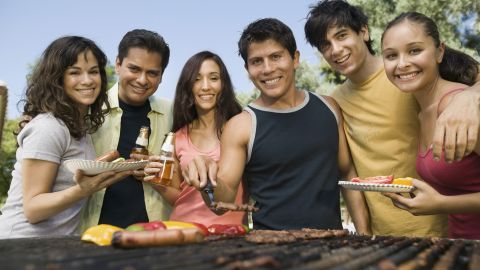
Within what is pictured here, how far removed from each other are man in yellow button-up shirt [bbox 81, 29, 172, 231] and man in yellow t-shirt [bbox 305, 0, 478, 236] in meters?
1.57

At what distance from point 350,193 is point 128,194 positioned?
6.85ft

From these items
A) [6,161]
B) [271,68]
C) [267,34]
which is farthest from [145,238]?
[6,161]

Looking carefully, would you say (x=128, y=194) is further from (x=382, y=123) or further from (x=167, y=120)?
(x=382, y=123)

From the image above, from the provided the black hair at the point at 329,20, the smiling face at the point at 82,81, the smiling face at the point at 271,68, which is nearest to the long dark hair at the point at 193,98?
the smiling face at the point at 271,68

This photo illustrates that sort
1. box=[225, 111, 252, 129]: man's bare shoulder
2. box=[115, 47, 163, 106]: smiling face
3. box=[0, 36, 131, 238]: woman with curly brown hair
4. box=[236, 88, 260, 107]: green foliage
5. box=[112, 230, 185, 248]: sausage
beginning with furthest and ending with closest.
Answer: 1. box=[236, 88, 260, 107]: green foliage
2. box=[115, 47, 163, 106]: smiling face
3. box=[225, 111, 252, 129]: man's bare shoulder
4. box=[0, 36, 131, 238]: woman with curly brown hair
5. box=[112, 230, 185, 248]: sausage

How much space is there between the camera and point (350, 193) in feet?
14.0

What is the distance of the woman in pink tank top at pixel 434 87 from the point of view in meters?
3.24

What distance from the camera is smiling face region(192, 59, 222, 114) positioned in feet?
→ 14.8

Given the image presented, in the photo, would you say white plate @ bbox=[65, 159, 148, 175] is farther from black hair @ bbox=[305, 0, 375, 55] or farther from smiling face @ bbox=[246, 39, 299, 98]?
black hair @ bbox=[305, 0, 375, 55]

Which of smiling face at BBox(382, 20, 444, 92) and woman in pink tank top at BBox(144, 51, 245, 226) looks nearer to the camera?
smiling face at BBox(382, 20, 444, 92)

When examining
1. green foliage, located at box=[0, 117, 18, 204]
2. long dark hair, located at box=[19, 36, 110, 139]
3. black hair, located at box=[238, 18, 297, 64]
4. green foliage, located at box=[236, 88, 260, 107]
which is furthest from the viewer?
green foliage, located at box=[236, 88, 260, 107]

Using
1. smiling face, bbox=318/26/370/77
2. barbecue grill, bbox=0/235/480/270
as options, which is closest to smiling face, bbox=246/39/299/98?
smiling face, bbox=318/26/370/77

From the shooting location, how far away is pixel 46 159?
3461mm

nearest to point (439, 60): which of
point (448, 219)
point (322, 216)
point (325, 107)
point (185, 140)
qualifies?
point (325, 107)
